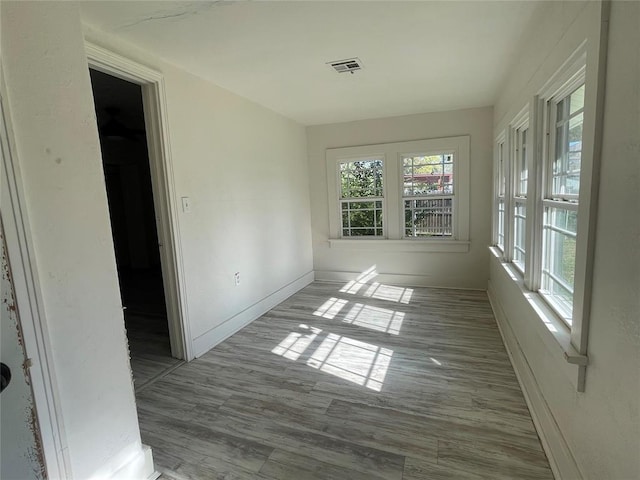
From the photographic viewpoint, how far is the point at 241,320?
350 centimetres

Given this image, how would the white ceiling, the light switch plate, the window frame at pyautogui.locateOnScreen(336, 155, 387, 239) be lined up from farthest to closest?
the window frame at pyautogui.locateOnScreen(336, 155, 387, 239) → the light switch plate → the white ceiling

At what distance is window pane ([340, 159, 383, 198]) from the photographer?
4.87m

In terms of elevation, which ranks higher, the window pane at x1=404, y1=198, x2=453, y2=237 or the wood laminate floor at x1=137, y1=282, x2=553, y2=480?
the window pane at x1=404, y1=198, x2=453, y2=237

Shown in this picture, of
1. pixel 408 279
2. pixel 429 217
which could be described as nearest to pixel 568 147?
pixel 429 217

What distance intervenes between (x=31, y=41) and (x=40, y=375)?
118 cm

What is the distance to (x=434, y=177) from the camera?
181 inches

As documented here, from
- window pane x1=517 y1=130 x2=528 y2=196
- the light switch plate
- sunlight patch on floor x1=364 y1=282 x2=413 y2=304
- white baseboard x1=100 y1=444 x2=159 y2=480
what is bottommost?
sunlight patch on floor x1=364 y1=282 x2=413 y2=304

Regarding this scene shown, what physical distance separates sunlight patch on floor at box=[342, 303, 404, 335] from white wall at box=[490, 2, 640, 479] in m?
1.81

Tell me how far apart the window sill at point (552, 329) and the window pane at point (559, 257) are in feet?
0.16

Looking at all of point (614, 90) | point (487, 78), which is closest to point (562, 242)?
point (614, 90)

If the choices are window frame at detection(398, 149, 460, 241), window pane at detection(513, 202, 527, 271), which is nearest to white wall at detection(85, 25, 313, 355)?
window frame at detection(398, 149, 460, 241)

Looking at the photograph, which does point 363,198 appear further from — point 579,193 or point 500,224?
point 579,193

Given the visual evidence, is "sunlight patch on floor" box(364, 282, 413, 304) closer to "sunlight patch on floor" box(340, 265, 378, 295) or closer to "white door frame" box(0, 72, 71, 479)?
"sunlight patch on floor" box(340, 265, 378, 295)

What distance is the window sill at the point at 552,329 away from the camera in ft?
4.43
